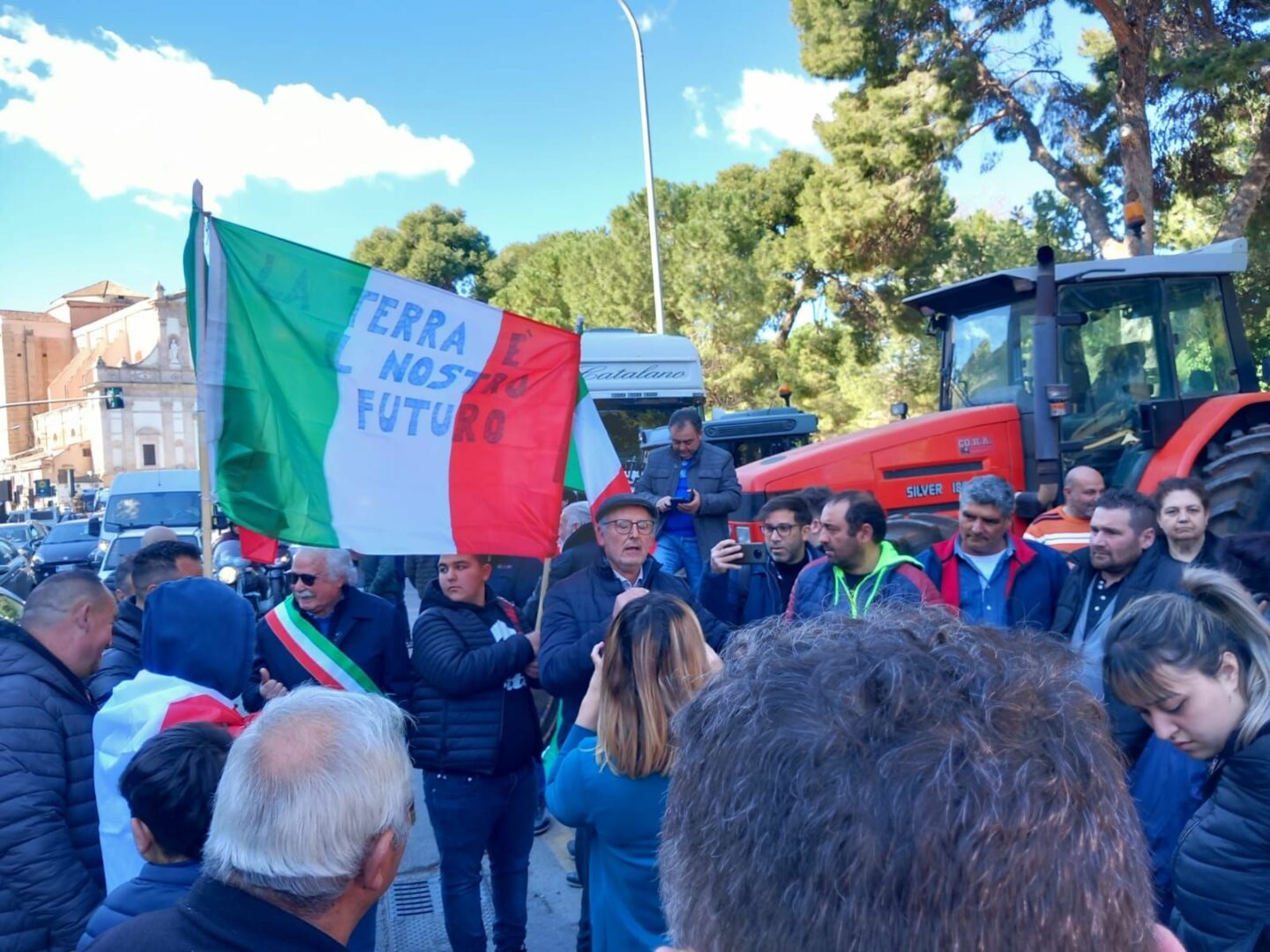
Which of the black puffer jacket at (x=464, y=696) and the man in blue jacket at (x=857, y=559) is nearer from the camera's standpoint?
the black puffer jacket at (x=464, y=696)

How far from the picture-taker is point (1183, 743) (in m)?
2.28

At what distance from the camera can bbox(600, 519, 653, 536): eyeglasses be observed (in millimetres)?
3899

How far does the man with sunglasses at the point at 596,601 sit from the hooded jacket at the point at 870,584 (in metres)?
0.47

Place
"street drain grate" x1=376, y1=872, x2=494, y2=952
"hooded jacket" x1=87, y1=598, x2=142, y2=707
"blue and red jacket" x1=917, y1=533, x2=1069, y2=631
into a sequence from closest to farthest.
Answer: "hooded jacket" x1=87, y1=598, x2=142, y2=707, "blue and red jacket" x1=917, y1=533, x2=1069, y2=631, "street drain grate" x1=376, y1=872, x2=494, y2=952

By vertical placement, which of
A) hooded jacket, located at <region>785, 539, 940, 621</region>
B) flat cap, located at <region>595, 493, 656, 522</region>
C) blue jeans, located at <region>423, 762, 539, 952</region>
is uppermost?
flat cap, located at <region>595, 493, 656, 522</region>

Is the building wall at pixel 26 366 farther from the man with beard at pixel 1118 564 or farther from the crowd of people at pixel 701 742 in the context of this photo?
the man with beard at pixel 1118 564

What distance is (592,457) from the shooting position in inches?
172

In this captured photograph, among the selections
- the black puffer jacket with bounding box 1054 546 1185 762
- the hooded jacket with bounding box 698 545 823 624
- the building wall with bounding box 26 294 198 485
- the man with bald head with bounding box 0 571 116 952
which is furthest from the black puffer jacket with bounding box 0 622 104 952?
the building wall with bounding box 26 294 198 485

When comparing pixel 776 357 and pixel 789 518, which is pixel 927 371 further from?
pixel 789 518

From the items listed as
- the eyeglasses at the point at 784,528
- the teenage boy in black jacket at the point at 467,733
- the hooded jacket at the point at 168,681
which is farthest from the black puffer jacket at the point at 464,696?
the eyeglasses at the point at 784,528

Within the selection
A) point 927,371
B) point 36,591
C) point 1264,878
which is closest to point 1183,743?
point 1264,878

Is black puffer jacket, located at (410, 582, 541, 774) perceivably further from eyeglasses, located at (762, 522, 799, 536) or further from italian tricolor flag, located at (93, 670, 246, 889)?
eyeglasses, located at (762, 522, 799, 536)

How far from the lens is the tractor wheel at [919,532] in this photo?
6613 millimetres

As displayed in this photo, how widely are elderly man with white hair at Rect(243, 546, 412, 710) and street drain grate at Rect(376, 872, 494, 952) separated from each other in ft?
3.64
